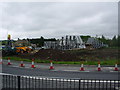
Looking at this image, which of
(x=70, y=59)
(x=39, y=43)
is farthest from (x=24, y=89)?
(x=39, y=43)

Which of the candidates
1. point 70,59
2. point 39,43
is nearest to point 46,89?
point 70,59

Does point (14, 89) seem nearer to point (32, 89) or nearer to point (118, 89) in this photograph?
point (32, 89)

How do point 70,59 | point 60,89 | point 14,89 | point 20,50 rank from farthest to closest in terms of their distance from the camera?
point 20,50 < point 70,59 < point 60,89 < point 14,89

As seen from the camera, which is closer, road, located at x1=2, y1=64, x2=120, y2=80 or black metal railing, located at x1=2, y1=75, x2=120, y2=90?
black metal railing, located at x1=2, y1=75, x2=120, y2=90

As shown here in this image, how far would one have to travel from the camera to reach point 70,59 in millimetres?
18734

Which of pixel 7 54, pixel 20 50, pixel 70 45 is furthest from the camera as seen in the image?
pixel 70 45

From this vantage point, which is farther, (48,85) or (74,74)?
(74,74)

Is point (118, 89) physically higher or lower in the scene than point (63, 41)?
lower

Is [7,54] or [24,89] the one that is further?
[7,54]

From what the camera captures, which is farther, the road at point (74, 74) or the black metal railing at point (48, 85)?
the road at point (74, 74)

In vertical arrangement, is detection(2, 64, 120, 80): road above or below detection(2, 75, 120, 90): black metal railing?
below

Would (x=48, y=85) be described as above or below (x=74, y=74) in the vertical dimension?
above

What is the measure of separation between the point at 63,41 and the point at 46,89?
4384cm

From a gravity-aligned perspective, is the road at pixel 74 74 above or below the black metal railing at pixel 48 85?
below
